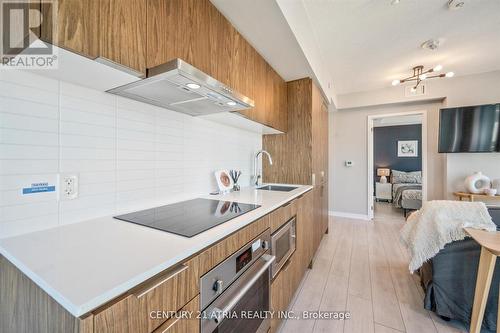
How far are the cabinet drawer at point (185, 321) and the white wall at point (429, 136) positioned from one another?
167 inches

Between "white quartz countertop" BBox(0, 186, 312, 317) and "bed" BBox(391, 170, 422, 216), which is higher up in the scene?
"white quartz countertop" BBox(0, 186, 312, 317)

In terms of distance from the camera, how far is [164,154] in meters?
1.31

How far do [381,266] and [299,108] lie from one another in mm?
2009

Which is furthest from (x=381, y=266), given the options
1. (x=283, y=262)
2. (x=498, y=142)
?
(x=498, y=142)

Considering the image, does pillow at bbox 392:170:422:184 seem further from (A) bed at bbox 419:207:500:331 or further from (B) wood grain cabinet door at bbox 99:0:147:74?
(B) wood grain cabinet door at bbox 99:0:147:74

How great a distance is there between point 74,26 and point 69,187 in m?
0.63

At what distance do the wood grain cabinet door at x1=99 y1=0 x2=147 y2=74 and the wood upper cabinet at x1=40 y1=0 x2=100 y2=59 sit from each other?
0.8 inches

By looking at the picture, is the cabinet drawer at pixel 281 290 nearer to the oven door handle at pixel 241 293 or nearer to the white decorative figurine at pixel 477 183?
the oven door handle at pixel 241 293

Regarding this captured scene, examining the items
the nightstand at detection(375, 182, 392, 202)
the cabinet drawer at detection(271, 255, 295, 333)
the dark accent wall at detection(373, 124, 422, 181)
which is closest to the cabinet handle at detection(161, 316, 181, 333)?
the cabinet drawer at detection(271, 255, 295, 333)

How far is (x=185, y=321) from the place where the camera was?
0.64 m

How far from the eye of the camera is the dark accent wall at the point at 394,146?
20.1ft

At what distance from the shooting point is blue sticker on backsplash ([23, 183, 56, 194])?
2.56ft

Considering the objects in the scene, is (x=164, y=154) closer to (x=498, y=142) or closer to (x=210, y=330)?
(x=210, y=330)

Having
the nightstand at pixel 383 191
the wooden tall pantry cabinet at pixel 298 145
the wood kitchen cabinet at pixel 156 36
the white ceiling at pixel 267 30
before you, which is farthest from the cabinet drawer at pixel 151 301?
the nightstand at pixel 383 191
